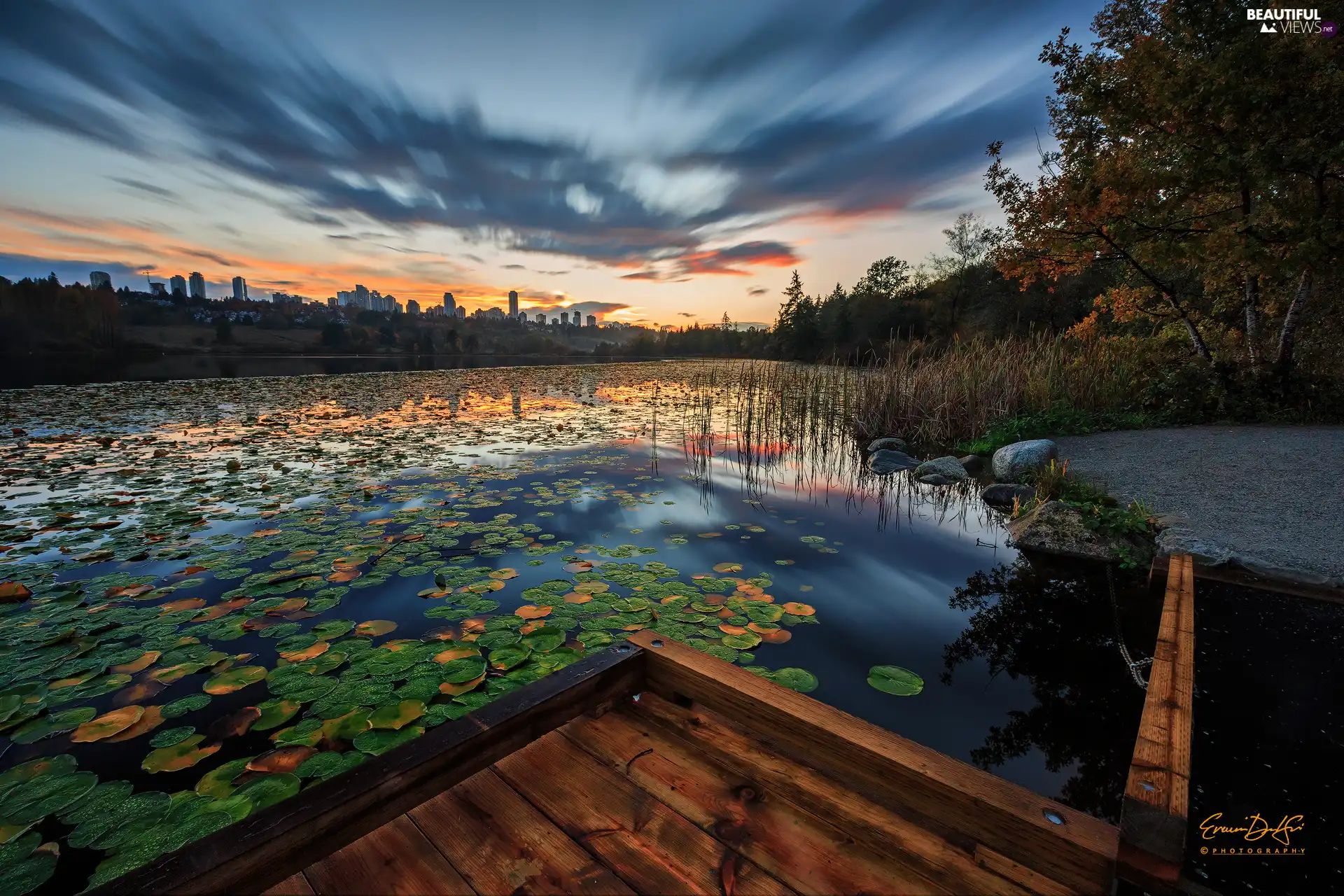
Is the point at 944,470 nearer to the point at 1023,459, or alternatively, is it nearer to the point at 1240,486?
the point at 1023,459

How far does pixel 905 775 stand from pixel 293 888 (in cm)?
136

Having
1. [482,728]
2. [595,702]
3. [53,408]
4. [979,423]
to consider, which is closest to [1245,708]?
[595,702]

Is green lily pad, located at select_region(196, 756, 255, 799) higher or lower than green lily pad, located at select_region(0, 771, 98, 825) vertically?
lower

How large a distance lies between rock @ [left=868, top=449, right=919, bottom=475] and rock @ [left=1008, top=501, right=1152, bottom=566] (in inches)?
88.3

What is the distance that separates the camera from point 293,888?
102 cm

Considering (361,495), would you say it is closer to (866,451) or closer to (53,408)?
(866,451)

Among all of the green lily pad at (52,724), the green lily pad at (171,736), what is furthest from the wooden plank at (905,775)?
the green lily pad at (52,724)

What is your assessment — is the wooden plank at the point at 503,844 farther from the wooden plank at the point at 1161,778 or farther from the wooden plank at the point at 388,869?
the wooden plank at the point at 1161,778

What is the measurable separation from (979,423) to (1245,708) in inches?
278

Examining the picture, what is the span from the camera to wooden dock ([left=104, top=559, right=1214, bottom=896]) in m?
1.05

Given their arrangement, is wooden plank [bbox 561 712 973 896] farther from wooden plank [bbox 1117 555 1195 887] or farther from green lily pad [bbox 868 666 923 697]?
green lily pad [bbox 868 666 923 697]

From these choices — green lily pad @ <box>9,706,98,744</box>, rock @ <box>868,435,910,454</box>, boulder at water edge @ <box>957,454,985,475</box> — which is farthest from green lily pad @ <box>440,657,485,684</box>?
rock @ <box>868,435,910,454</box>

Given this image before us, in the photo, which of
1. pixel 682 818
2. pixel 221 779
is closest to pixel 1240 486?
pixel 682 818

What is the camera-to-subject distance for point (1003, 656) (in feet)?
9.49
